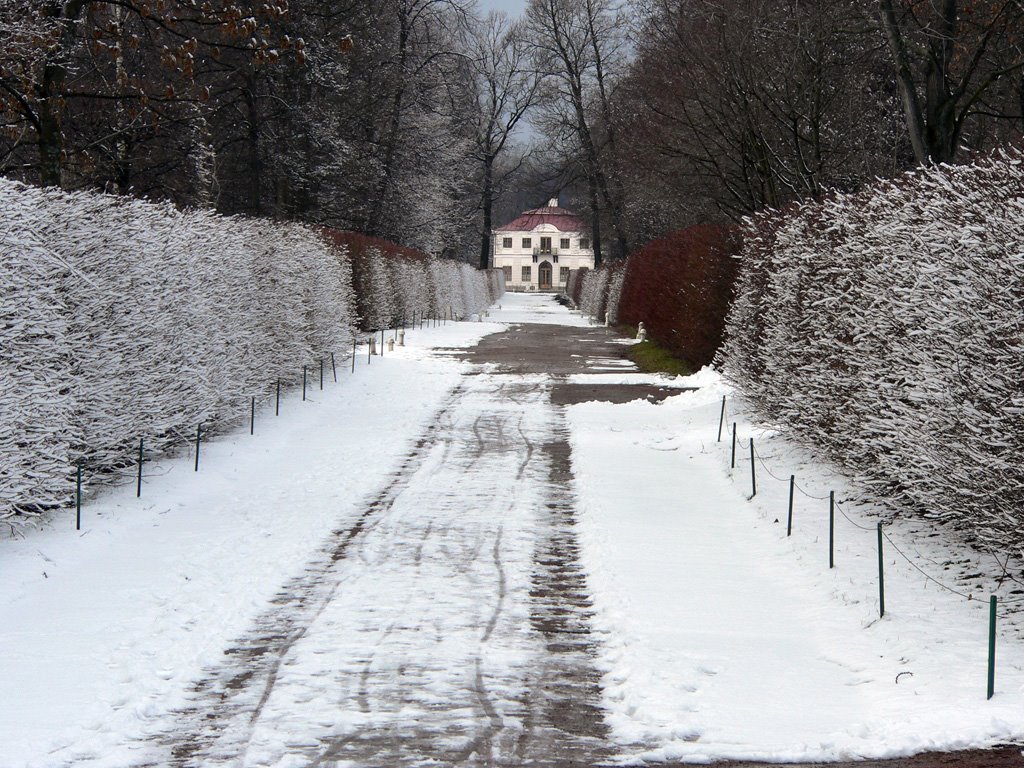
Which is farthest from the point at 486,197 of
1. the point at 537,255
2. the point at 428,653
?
the point at 428,653

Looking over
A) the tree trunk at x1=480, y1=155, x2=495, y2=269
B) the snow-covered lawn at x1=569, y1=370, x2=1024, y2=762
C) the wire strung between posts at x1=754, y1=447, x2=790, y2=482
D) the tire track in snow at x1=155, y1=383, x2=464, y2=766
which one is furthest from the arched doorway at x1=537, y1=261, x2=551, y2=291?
the tire track in snow at x1=155, y1=383, x2=464, y2=766

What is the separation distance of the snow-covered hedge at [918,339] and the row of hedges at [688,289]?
277 cm

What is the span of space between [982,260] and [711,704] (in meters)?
3.76

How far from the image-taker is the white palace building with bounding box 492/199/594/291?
409ft

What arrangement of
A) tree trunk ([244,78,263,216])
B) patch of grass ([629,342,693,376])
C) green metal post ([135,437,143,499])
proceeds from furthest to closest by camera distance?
tree trunk ([244,78,263,216])
patch of grass ([629,342,693,376])
green metal post ([135,437,143,499])

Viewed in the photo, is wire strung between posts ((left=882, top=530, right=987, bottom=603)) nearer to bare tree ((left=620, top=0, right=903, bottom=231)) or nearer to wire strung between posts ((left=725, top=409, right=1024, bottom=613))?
wire strung between posts ((left=725, top=409, right=1024, bottom=613))

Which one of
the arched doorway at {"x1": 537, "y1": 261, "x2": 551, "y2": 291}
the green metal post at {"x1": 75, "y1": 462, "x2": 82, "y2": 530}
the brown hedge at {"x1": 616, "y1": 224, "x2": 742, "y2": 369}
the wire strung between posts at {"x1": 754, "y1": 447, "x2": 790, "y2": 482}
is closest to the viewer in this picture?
the green metal post at {"x1": 75, "y1": 462, "x2": 82, "y2": 530}

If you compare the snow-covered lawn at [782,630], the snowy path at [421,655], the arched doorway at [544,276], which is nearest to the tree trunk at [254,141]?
the snow-covered lawn at [782,630]

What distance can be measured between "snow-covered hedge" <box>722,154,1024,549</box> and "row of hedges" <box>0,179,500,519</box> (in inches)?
294

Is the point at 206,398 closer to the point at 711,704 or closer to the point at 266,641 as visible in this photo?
the point at 266,641

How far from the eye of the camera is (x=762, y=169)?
872 inches

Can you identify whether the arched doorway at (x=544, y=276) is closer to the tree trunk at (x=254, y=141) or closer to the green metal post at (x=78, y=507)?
the tree trunk at (x=254, y=141)

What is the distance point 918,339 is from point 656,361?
17910 mm

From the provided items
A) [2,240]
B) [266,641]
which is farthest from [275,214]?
[266,641]
